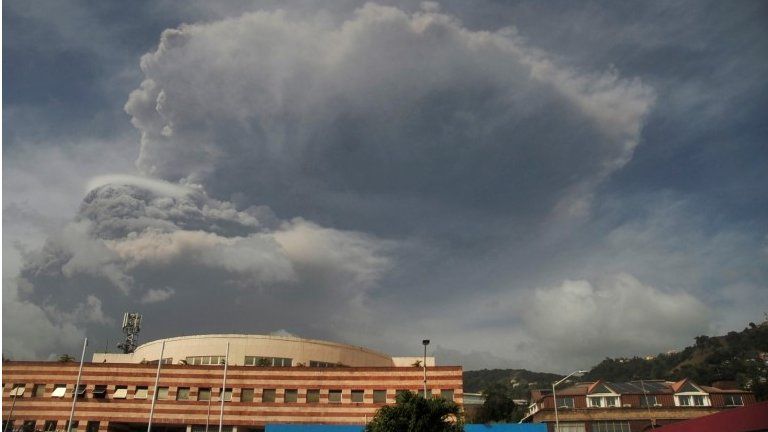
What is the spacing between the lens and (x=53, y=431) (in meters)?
64.3

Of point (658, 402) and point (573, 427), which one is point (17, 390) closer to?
point (573, 427)

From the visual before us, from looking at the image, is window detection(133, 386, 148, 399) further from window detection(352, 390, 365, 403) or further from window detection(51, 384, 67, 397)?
window detection(352, 390, 365, 403)

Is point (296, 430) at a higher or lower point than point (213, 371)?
lower

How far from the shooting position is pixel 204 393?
216 ft

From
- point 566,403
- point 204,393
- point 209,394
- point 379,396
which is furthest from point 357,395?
point 566,403

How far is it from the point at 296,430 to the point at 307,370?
7673 millimetres

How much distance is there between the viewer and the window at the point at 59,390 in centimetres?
6606

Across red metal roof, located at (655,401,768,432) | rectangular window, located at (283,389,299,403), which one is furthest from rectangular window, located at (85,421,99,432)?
red metal roof, located at (655,401,768,432)

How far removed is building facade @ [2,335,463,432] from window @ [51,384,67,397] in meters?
0.11

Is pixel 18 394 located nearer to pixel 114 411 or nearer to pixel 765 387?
pixel 114 411

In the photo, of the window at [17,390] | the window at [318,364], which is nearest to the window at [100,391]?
the window at [17,390]

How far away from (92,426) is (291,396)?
21.7 metres

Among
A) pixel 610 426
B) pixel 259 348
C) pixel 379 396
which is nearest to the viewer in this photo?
pixel 379 396

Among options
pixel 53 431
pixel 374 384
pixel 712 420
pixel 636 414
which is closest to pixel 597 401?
pixel 636 414
